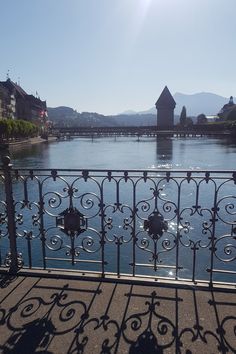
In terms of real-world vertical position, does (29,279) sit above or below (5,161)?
below

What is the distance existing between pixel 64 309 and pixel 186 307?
1242 mm

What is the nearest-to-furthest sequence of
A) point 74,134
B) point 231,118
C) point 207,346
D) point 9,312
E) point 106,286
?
point 207,346 → point 9,312 → point 106,286 → point 231,118 → point 74,134

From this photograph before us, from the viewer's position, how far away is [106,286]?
412 centimetres

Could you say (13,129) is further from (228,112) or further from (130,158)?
(228,112)

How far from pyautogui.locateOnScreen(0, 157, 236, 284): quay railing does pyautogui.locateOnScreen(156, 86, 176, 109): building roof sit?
103m

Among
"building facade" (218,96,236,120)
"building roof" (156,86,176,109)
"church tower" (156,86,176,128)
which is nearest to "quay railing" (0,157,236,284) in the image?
"church tower" (156,86,176,128)

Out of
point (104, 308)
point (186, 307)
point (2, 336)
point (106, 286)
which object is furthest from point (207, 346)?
point (2, 336)

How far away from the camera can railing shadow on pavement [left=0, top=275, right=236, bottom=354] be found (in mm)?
3082

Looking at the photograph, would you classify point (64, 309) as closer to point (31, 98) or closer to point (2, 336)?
point (2, 336)

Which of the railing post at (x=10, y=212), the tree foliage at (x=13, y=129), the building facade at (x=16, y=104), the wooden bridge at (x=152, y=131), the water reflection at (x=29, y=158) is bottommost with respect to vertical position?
the wooden bridge at (x=152, y=131)

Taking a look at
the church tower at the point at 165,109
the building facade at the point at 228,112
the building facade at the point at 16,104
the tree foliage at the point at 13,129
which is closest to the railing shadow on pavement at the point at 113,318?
the tree foliage at the point at 13,129

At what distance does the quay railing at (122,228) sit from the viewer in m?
4.32

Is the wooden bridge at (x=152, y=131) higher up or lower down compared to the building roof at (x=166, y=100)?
lower down

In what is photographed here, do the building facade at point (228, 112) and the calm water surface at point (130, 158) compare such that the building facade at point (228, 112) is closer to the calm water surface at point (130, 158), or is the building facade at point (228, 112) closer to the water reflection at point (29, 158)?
the calm water surface at point (130, 158)
